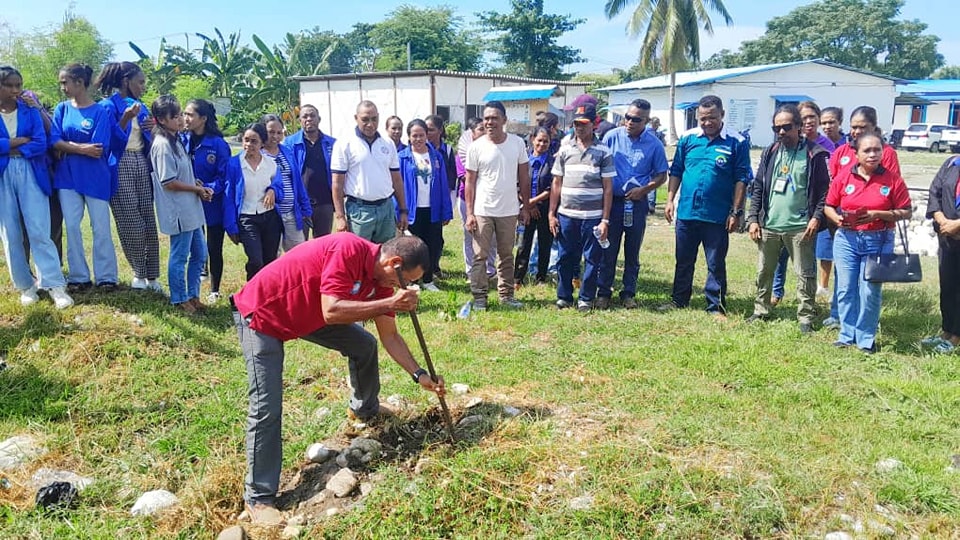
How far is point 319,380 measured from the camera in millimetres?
4953

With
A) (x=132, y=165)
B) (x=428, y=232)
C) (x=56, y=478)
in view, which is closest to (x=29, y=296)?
(x=132, y=165)

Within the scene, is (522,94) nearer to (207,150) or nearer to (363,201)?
(363,201)

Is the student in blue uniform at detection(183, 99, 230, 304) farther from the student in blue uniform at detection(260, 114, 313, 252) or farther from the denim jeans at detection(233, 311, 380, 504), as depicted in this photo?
the denim jeans at detection(233, 311, 380, 504)

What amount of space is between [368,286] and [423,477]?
3.35 feet

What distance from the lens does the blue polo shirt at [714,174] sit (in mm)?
6277

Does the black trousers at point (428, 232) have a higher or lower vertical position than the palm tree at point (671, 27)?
lower

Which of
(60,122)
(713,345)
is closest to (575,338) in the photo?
(713,345)

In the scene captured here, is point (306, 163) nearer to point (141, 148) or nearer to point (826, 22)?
point (141, 148)

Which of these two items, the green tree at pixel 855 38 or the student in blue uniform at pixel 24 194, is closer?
the student in blue uniform at pixel 24 194

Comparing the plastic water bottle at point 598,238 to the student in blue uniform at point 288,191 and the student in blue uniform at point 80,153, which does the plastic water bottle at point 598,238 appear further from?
the student in blue uniform at point 80,153

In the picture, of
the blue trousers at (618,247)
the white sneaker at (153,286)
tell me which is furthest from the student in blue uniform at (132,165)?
the blue trousers at (618,247)

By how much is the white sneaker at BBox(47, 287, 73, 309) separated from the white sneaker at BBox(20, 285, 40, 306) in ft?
0.44

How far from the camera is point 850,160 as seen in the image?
5449 mm

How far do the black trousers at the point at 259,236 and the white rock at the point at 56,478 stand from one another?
2837 mm
